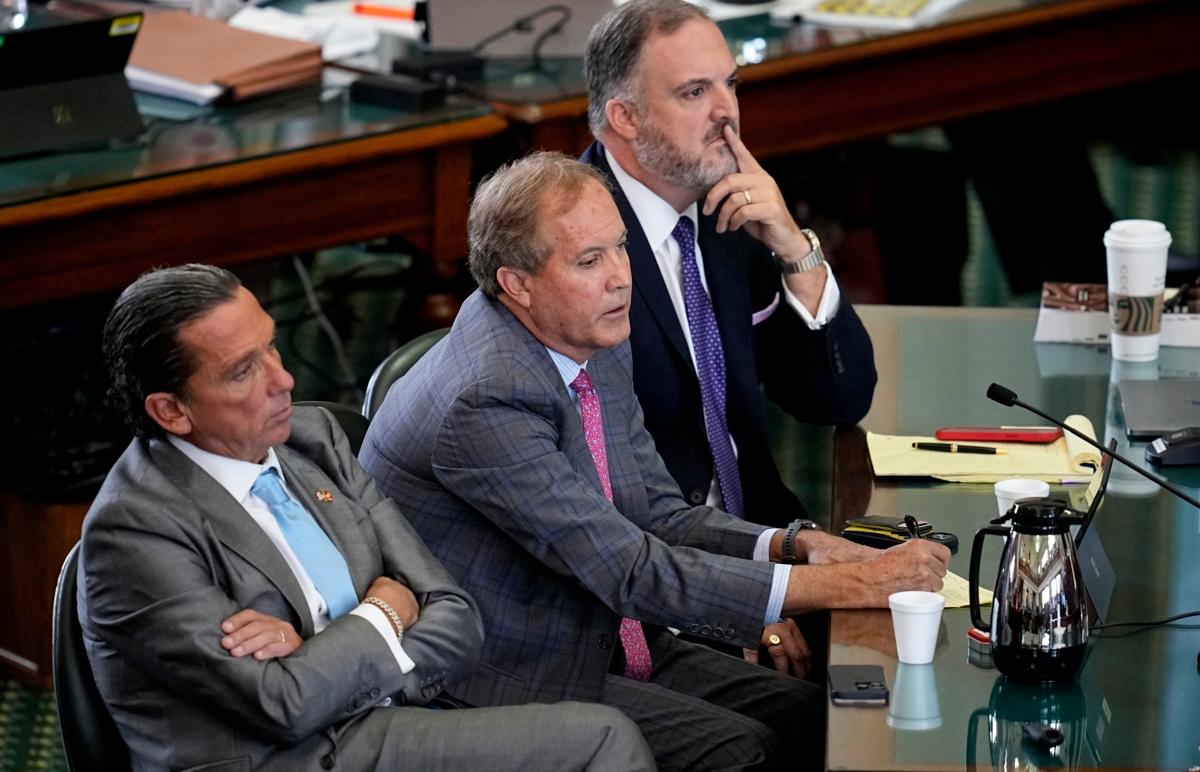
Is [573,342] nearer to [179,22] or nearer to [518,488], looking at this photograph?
[518,488]

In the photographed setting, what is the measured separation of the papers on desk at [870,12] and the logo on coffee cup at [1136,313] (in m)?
1.75

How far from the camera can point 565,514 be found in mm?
2135

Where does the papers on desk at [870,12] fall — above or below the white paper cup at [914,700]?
above

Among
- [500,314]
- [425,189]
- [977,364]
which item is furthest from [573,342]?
[425,189]

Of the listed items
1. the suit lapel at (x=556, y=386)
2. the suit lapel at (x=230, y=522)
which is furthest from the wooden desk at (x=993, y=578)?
the suit lapel at (x=230, y=522)

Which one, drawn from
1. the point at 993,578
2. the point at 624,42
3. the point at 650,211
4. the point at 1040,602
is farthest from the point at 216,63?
the point at 1040,602

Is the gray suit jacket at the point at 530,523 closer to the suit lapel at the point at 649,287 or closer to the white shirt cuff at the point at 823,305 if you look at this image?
the suit lapel at the point at 649,287

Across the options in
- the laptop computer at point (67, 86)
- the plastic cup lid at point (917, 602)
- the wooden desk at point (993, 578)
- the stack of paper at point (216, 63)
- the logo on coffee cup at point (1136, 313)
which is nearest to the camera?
the wooden desk at point (993, 578)

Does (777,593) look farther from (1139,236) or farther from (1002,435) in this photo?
(1139,236)

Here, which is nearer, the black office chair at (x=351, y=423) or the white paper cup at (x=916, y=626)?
the white paper cup at (x=916, y=626)

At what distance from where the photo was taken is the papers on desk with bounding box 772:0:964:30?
4398 mm

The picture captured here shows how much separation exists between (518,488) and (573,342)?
213mm

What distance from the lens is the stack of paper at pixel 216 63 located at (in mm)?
3830

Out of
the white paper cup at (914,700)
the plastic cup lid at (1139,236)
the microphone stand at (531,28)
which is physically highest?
the microphone stand at (531,28)
